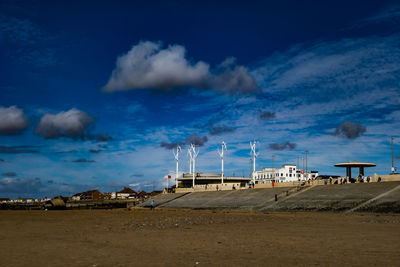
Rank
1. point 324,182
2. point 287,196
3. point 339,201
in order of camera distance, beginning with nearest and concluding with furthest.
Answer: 1. point 339,201
2. point 287,196
3. point 324,182

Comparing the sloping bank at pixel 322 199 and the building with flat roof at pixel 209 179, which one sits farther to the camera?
the building with flat roof at pixel 209 179

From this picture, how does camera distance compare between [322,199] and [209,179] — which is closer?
[322,199]

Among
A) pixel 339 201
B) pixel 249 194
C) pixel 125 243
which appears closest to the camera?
pixel 125 243

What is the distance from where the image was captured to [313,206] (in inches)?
1702

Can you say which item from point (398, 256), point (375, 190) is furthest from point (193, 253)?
point (375, 190)

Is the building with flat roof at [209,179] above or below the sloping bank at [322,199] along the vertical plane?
below

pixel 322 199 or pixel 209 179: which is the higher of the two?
pixel 322 199

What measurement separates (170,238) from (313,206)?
2834 centimetres

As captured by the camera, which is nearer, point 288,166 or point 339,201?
point 339,201

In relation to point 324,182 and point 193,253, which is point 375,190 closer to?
point 324,182

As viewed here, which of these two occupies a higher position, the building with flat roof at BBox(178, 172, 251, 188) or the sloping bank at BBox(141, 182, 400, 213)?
the sloping bank at BBox(141, 182, 400, 213)

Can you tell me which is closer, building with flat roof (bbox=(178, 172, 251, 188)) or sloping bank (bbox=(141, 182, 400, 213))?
sloping bank (bbox=(141, 182, 400, 213))

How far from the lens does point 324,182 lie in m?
57.3

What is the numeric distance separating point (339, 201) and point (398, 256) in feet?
104
